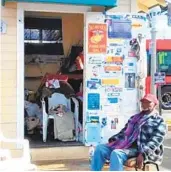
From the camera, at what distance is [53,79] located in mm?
7688

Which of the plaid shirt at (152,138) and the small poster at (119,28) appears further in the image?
the small poster at (119,28)

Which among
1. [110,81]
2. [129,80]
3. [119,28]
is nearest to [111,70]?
[110,81]

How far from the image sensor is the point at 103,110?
682 cm

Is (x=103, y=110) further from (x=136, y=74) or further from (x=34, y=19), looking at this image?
(x=34, y=19)

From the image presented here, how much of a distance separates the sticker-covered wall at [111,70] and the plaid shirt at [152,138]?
208 centimetres

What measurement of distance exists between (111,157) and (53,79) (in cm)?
308

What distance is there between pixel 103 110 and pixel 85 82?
51 centimetres

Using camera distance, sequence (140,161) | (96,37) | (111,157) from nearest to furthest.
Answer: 1. (140,161)
2. (111,157)
3. (96,37)

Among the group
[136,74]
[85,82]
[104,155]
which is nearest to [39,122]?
[85,82]

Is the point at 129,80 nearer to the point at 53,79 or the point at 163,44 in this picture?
the point at 53,79

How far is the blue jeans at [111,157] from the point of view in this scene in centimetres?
476

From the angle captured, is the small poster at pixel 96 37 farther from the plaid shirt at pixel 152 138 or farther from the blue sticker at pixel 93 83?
the plaid shirt at pixel 152 138

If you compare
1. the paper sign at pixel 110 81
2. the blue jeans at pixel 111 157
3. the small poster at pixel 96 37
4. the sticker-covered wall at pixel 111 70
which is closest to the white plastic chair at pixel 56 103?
the sticker-covered wall at pixel 111 70

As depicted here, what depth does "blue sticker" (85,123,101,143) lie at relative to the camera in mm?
6820
